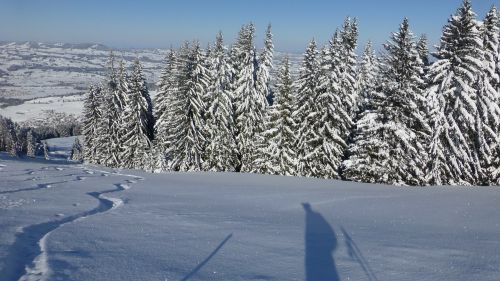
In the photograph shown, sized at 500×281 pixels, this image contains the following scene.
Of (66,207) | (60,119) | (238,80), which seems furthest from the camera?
(60,119)

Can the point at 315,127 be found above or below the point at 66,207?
above

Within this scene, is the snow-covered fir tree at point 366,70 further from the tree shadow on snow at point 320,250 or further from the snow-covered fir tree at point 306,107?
the tree shadow on snow at point 320,250

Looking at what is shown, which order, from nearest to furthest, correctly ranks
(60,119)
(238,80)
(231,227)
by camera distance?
(231,227), (238,80), (60,119)

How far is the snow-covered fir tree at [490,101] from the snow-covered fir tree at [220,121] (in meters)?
22.6

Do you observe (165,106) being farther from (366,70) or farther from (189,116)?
(366,70)

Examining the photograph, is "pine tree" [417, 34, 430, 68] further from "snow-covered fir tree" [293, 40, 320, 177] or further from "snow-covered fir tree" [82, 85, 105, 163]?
"snow-covered fir tree" [82, 85, 105, 163]

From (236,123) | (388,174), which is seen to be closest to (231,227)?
(388,174)

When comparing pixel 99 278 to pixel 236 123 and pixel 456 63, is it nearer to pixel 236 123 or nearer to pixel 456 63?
pixel 456 63

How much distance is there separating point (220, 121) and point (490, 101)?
23.9 metres

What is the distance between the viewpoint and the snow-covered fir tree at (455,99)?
27.0 m

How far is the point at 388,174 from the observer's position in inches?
1112

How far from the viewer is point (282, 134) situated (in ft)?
120

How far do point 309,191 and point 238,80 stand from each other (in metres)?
23.0

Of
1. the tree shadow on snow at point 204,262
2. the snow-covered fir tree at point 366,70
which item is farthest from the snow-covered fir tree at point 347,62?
the tree shadow on snow at point 204,262
